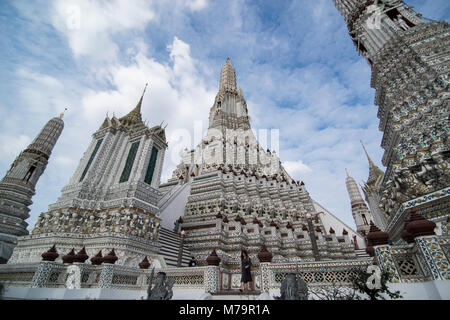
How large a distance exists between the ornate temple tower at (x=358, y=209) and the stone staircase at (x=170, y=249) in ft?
74.6

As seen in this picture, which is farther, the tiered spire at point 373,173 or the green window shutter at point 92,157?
the tiered spire at point 373,173

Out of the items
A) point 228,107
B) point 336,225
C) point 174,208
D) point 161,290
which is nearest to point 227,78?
point 228,107

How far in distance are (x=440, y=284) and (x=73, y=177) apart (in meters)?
16.3

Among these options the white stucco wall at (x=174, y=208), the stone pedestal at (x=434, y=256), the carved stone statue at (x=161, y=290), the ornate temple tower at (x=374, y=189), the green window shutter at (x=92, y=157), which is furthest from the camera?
the ornate temple tower at (x=374, y=189)

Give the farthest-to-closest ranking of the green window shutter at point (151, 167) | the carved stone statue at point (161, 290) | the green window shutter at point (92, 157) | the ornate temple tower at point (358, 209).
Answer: the ornate temple tower at point (358, 209), the green window shutter at point (151, 167), the green window shutter at point (92, 157), the carved stone statue at point (161, 290)

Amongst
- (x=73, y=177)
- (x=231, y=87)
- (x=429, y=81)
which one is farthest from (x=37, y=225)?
(x=231, y=87)

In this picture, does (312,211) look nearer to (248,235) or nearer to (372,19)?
(248,235)

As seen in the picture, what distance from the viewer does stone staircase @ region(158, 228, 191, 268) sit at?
1148 centimetres

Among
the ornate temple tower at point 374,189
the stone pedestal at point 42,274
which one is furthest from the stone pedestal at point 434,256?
the ornate temple tower at point 374,189

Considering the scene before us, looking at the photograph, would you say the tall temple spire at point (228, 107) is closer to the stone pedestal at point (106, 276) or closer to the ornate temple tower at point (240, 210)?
the ornate temple tower at point (240, 210)

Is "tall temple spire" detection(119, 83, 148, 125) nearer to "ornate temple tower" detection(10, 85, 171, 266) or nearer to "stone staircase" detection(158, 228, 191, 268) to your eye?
"ornate temple tower" detection(10, 85, 171, 266)

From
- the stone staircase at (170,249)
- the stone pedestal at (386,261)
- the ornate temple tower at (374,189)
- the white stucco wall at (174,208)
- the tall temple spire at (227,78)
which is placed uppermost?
the tall temple spire at (227,78)

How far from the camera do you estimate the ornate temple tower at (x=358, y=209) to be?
89.8 feet

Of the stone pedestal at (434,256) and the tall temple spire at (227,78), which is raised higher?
the tall temple spire at (227,78)
